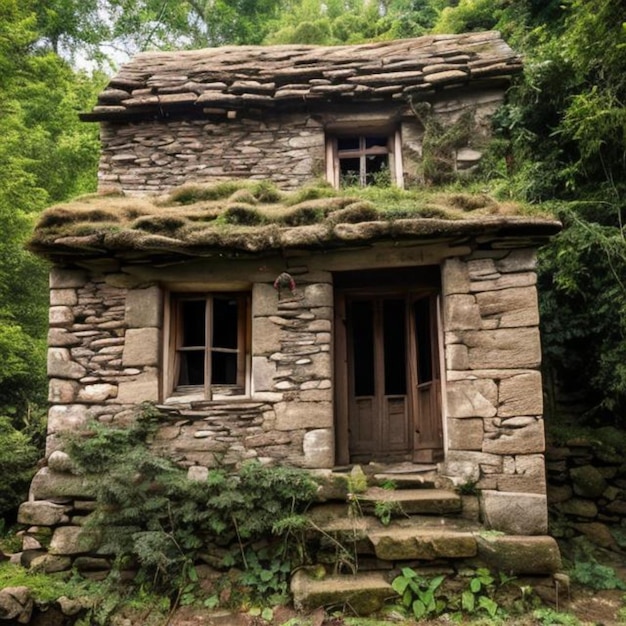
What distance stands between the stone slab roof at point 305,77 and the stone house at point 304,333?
1711mm

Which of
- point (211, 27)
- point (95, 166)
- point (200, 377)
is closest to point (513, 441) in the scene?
point (200, 377)

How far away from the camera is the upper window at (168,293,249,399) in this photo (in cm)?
554

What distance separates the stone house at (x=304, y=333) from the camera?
191 inches

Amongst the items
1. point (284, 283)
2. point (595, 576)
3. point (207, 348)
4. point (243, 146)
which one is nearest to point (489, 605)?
point (595, 576)

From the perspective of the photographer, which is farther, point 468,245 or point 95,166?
point 95,166

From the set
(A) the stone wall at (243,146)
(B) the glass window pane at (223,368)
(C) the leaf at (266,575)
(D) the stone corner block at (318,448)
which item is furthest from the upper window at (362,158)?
Result: (C) the leaf at (266,575)

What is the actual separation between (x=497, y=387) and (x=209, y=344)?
2994 mm

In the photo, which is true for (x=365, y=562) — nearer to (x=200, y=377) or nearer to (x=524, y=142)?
(x=200, y=377)

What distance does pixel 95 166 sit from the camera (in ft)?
41.0

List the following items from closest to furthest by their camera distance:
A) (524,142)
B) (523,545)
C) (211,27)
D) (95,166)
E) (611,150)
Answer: (523,545) → (611,150) → (524,142) → (95,166) → (211,27)

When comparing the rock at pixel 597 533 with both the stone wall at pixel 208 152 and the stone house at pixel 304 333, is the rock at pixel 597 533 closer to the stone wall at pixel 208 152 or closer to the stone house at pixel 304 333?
the stone house at pixel 304 333

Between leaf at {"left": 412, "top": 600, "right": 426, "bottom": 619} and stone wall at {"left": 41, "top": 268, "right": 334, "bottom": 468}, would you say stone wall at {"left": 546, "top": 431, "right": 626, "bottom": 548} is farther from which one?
stone wall at {"left": 41, "top": 268, "right": 334, "bottom": 468}

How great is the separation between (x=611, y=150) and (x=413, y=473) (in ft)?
14.9

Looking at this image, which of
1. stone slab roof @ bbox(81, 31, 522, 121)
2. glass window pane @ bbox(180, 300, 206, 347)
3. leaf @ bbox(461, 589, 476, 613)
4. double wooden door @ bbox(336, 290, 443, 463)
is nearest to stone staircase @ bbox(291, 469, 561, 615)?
leaf @ bbox(461, 589, 476, 613)
